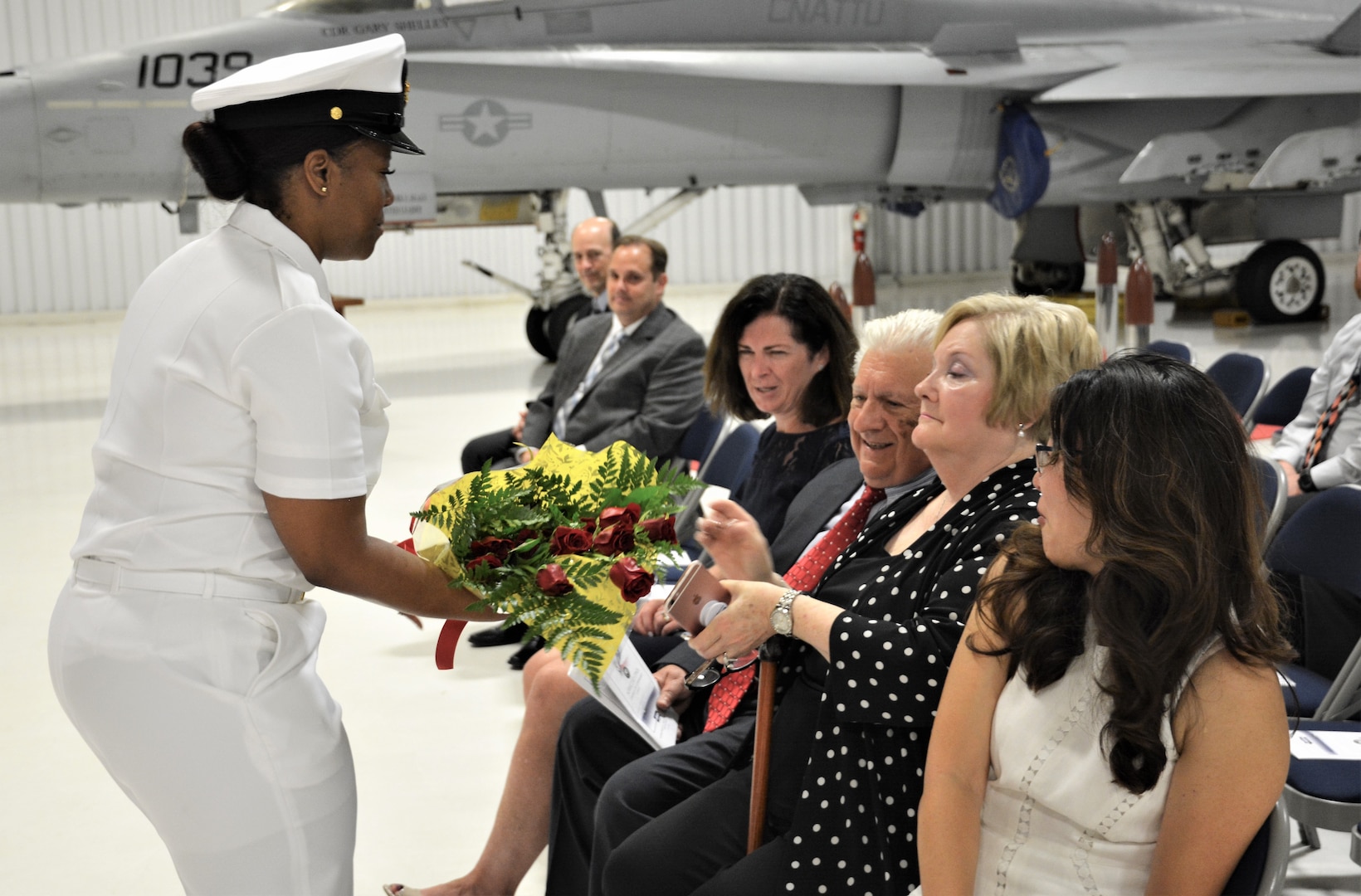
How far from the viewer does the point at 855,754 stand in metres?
1.78

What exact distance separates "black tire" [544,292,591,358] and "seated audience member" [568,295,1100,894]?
335 inches

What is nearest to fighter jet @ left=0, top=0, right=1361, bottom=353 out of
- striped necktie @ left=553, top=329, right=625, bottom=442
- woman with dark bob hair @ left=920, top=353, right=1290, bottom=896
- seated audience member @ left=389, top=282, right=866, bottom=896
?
striped necktie @ left=553, top=329, right=625, bottom=442

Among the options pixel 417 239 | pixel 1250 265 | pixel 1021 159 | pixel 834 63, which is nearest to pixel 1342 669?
pixel 834 63

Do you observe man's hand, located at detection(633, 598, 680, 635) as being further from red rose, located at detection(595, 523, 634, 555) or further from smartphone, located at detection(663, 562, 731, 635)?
red rose, located at detection(595, 523, 634, 555)

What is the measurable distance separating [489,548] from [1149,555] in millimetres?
871

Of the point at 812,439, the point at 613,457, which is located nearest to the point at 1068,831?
the point at 613,457

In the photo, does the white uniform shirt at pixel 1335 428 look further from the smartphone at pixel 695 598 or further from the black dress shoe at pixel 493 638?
the black dress shoe at pixel 493 638

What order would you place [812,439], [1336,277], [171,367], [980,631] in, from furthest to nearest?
[1336,277] < [812,439] < [980,631] < [171,367]

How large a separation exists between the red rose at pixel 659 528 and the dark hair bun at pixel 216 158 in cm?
73

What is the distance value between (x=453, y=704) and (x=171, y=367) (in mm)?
2747

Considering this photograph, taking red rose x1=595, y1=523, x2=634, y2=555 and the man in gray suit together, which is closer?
red rose x1=595, y1=523, x2=634, y2=555

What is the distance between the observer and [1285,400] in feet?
15.9

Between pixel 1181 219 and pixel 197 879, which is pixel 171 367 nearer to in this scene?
pixel 197 879

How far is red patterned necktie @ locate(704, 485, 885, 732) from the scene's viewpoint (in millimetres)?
2318
